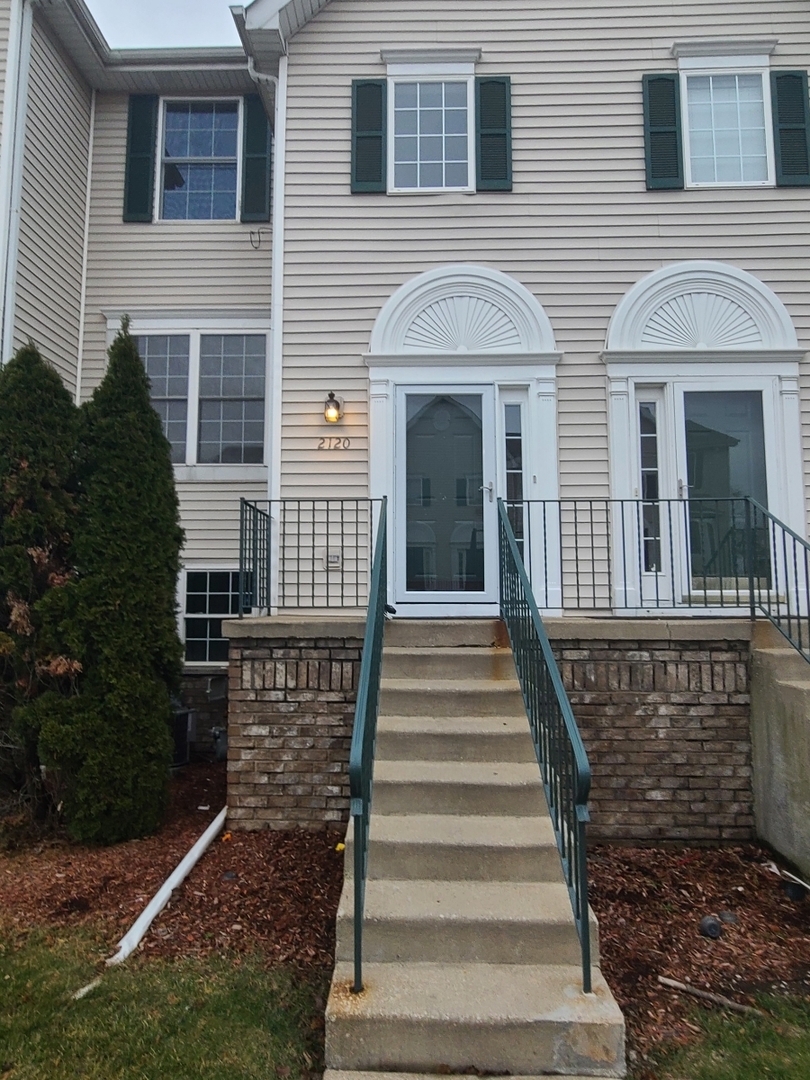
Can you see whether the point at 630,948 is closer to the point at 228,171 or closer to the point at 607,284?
the point at 607,284

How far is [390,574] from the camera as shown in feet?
19.6

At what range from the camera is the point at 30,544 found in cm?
477

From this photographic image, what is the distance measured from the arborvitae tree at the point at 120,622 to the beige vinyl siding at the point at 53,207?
234 cm

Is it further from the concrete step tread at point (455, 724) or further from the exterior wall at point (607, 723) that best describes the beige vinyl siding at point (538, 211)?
the concrete step tread at point (455, 724)

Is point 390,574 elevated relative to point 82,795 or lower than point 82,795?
elevated

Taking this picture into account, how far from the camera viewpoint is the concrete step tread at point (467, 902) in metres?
3.01

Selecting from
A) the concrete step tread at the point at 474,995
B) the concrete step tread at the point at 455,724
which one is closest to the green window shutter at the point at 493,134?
the concrete step tread at the point at 455,724

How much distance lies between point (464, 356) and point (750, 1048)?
4.94m

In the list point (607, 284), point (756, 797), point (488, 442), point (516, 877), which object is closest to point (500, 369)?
point (488, 442)

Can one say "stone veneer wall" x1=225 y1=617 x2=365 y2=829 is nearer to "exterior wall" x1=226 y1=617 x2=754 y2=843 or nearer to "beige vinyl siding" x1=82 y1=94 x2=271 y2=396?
"exterior wall" x1=226 y1=617 x2=754 y2=843

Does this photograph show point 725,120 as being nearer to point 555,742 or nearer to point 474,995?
point 555,742

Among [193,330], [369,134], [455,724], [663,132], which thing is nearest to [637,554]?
[455,724]

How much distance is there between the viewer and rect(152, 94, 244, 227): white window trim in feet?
25.5

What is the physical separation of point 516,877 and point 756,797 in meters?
2.24
